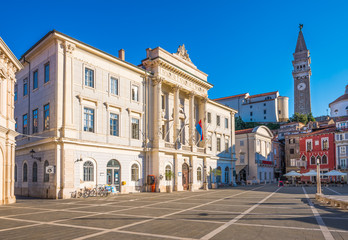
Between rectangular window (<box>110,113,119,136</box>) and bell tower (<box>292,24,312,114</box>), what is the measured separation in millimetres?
110544

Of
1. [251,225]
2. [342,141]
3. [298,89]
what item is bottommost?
[251,225]

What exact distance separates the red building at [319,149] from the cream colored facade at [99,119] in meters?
37.3

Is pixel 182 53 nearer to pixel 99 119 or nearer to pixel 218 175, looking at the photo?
pixel 99 119

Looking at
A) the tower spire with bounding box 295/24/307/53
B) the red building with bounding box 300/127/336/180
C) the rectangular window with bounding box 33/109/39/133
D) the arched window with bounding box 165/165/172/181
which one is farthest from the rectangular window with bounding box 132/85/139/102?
the tower spire with bounding box 295/24/307/53

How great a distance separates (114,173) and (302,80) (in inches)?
4604

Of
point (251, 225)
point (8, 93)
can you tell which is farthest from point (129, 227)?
point (8, 93)

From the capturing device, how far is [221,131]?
5319 cm

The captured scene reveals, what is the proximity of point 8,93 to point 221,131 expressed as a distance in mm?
36438

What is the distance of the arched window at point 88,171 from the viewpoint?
94.7 feet

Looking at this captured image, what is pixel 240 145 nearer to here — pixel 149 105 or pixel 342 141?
pixel 342 141

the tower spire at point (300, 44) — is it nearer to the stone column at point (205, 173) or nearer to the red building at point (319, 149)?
the red building at point (319, 149)

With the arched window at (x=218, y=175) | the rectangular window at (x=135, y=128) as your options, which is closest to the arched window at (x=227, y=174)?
the arched window at (x=218, y=175)

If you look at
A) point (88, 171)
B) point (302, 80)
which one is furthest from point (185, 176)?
point (302, 80)

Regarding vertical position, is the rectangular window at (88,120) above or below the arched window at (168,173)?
above
